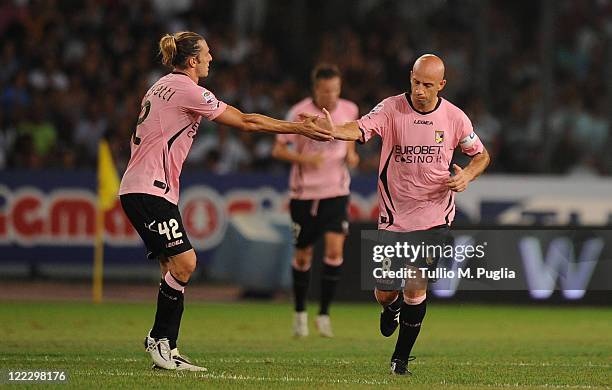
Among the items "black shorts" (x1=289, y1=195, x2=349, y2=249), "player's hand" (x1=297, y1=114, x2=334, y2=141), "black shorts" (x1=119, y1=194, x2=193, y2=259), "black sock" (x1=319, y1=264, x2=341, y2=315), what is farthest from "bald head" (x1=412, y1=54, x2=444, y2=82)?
"black sock" (x1=319, y1=264, x2=341, y2=315)

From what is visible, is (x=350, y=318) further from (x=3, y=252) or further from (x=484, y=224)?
(x=3, y=252)

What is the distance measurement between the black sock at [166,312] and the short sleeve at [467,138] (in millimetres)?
2438

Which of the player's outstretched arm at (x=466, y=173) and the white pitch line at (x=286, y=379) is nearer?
the white pitch line at (x=286, y=379)

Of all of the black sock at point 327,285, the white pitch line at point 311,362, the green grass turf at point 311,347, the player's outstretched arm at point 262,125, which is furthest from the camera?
the black sock at point 327,285

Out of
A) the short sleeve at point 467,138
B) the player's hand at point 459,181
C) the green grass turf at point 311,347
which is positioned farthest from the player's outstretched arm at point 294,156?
the player's hand at point 459,181

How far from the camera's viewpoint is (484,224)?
17.0 m

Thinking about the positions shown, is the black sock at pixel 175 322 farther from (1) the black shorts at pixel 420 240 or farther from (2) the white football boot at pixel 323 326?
(2) the white football boot at pixel 323 326

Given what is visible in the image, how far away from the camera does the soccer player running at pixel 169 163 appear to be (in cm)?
967

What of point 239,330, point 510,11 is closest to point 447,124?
point 239,330

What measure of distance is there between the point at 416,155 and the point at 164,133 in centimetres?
189

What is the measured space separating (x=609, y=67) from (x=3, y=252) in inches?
396

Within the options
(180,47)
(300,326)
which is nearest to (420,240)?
(180,47)

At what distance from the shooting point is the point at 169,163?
972 centimetres

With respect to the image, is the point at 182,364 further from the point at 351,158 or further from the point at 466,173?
the point at 351,158
